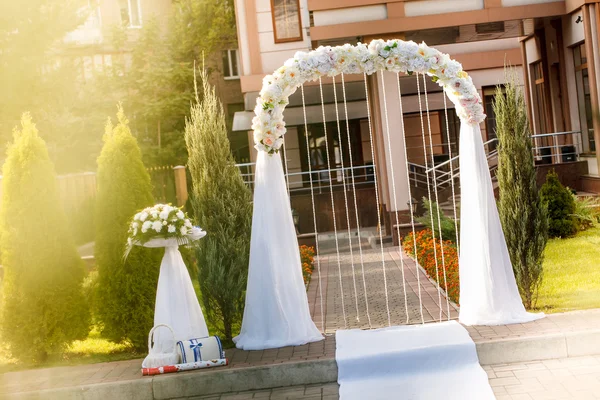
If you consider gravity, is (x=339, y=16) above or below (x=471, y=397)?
above

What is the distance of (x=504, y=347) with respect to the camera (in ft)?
24.5

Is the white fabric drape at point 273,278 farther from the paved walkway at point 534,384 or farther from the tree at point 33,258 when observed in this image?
the tree at point 33,258

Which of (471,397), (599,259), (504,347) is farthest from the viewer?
(599,259)

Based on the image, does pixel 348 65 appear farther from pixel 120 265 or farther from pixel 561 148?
pixel 561 148

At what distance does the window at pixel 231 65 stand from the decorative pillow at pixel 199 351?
23.1 metres

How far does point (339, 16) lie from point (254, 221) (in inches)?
320

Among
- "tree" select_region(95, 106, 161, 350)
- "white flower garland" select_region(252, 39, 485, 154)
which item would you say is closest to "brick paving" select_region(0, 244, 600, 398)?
"tree" select_region(95, 106, 161, 350)

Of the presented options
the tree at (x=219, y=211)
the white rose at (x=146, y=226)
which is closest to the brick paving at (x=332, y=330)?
the tree at (x=219, y=211)

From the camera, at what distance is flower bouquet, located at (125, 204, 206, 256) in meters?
7.97

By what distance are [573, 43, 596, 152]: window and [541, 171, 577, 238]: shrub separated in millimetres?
3186

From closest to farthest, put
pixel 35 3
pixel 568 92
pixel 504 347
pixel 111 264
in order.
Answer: pixel 504 347 → pixel 111 264 → pixel 568 92 → pixel 35 3

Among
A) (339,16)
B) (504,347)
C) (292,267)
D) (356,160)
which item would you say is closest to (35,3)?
(339,16)

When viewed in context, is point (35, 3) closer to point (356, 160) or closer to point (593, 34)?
point (356, 160)

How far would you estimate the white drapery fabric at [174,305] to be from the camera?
799cm
